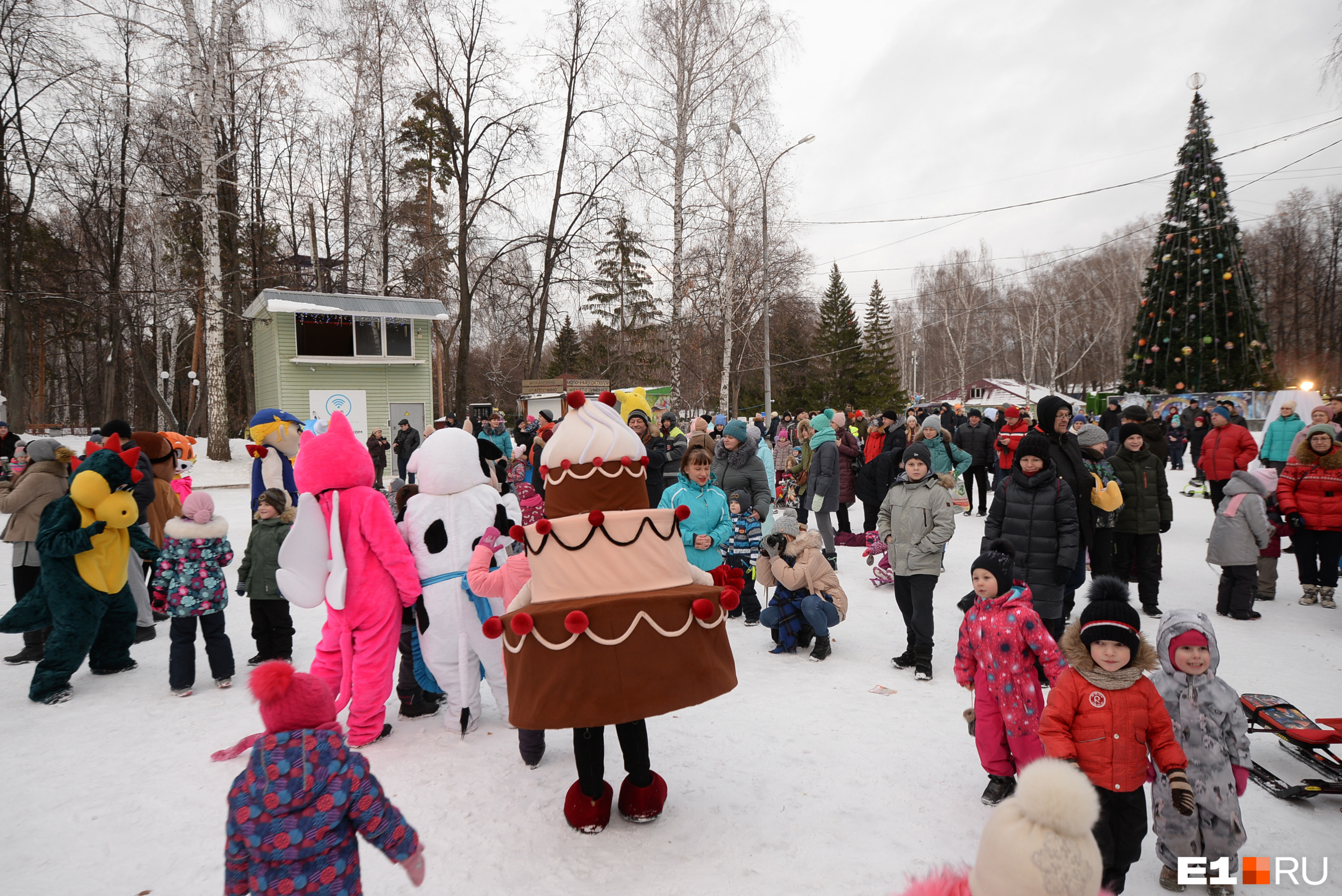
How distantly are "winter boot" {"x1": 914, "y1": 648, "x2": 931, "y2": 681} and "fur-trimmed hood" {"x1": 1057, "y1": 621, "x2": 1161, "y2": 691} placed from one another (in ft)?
8.14

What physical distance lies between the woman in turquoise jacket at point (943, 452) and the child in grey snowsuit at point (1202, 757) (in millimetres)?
6453

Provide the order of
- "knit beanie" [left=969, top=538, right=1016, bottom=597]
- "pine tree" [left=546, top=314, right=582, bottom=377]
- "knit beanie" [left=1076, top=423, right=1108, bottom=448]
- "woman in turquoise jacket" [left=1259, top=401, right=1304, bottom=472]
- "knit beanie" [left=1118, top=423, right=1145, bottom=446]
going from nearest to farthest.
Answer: "knit beanie" [left=969, top=538, right=1016, bottom=597], "knit beanie" [left=1076, top=423, right=1108, bottom=448], "knit beanie" [left=1118, top=423, right=1145, bottom=446], "woman in turquoise jacket" [left=1259, top=401, right=1304, bottom=472], "pine tree" [left=546, top=314, right=582, bottom=377]

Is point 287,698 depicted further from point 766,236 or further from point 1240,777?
point 766,236

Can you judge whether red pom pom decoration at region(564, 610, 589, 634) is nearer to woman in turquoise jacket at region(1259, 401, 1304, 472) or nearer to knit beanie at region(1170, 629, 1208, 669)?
knit beanie at region(1170, 629, 1208, 669)

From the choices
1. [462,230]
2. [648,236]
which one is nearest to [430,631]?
[648,236]

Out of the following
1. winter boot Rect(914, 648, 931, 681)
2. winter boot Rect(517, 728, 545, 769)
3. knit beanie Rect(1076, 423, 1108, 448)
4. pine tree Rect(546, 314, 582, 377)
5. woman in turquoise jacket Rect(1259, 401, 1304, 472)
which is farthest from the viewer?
pine tree Rect(546, 314, 582, 377)

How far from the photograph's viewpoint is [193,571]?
16.5ft

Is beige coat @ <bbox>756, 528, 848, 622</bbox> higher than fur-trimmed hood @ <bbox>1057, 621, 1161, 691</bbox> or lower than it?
lower

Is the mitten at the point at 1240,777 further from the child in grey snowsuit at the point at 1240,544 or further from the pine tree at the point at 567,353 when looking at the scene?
the pine tree at the point at 567,353

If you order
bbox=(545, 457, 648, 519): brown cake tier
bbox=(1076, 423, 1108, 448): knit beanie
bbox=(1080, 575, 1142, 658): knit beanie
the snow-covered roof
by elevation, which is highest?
the snow-covered roof

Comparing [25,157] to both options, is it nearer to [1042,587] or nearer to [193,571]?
[193,571]

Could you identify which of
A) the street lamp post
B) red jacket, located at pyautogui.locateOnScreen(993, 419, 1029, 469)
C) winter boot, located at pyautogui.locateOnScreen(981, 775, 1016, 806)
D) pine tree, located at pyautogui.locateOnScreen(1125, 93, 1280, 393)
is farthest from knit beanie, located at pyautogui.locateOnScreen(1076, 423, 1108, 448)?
pine tree, located at pyautogui.locateOnScreen(1125, 93, 1280, 393)

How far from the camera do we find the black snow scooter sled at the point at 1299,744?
3.54 metres

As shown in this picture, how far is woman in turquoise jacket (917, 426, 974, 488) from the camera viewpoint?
950 centimetres
